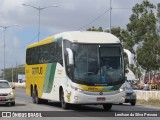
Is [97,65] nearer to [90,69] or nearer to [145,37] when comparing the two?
[90,69]

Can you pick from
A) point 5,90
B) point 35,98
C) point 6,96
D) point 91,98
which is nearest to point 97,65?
point 91,98

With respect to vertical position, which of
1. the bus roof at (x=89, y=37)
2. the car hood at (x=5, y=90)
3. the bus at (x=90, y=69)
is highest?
the bus roof at (x=89, y=37)

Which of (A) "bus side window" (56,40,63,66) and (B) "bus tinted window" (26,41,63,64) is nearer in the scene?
(A) "bus side window" (56,40,63,66)

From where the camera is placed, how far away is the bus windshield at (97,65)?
22.9m

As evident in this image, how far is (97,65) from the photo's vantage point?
75.5 feet

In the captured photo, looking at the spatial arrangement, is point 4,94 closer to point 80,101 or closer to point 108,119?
point 80,101

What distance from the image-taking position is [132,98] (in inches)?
1267

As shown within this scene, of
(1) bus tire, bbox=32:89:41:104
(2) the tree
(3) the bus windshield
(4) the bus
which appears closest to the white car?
(1) bus tire, bbox=32:89:41:104

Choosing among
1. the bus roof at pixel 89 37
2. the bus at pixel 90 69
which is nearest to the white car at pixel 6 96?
the bus at pixel 90 69

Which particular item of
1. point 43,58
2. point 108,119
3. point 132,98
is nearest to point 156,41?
point 132,98

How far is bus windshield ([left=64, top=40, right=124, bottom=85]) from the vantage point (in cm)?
2292

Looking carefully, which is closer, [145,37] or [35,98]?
[35,98]

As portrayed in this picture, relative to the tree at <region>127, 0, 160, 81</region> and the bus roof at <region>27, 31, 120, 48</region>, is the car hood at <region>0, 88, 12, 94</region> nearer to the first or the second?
the bus roof at <region>27, 31, 120, 48</region>

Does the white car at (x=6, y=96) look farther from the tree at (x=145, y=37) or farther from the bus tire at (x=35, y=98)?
the tree at (x=145, y=37)
